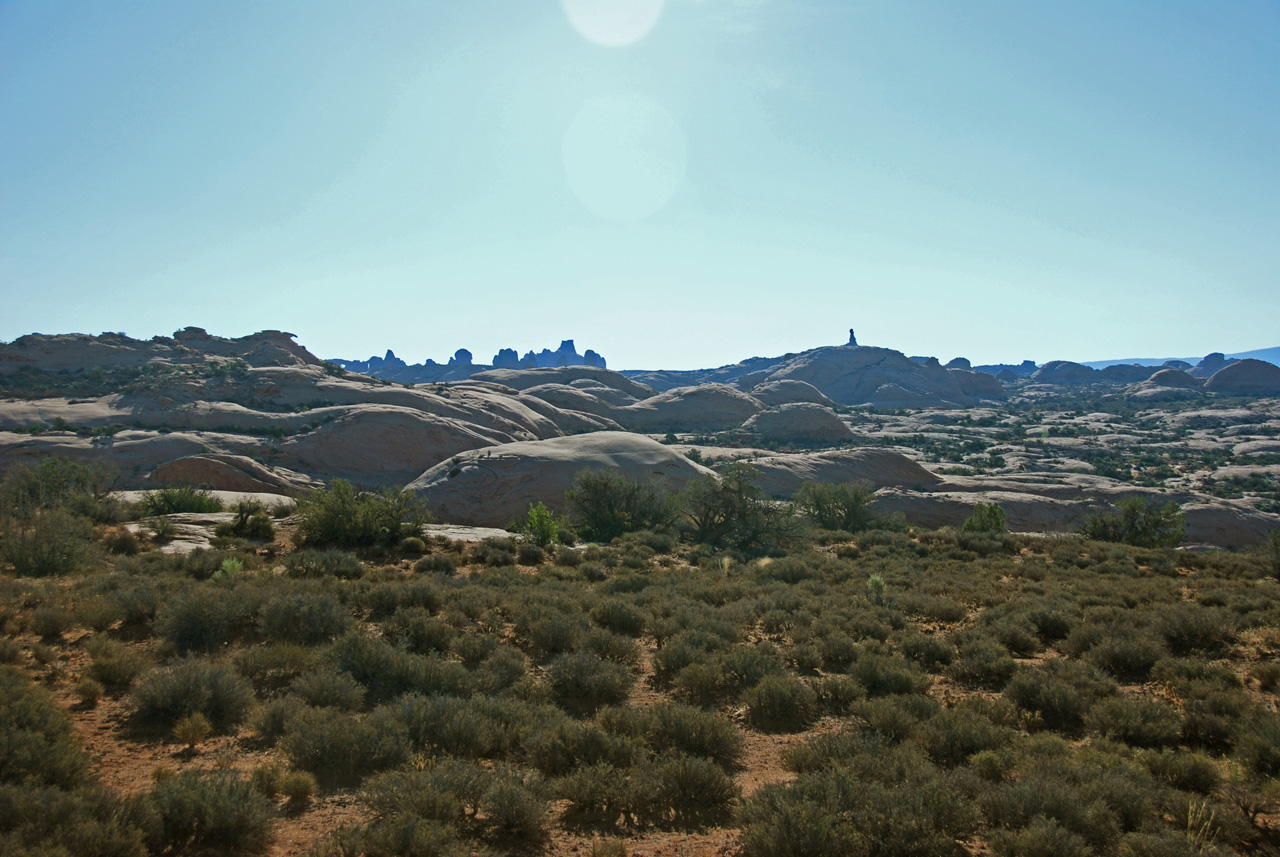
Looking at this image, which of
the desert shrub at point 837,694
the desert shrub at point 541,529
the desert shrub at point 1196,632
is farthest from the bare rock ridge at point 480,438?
the desert shrub at point 1196,632

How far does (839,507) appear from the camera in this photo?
24.8 m

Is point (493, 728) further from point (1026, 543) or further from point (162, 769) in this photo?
point (1026, 543)

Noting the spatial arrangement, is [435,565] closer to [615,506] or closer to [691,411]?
[615,506]

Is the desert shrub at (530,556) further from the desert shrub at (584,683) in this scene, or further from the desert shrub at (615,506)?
the desert shrub at (584,683)

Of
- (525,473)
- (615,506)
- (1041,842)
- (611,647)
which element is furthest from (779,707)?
(525,473)

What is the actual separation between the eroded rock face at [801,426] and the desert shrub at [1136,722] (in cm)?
5923

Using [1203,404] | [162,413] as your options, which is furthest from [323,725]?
[1203,404]

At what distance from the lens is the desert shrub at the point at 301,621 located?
8203mm

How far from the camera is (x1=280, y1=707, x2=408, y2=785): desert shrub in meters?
5.26

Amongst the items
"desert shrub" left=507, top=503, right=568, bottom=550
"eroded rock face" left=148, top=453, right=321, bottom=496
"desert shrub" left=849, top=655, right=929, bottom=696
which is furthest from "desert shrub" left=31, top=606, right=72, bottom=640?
"eroded rock face" left=148, top=453, right=321, bottom=496

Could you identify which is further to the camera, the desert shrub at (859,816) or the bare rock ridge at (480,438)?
the bare rock ridge at (480,438)

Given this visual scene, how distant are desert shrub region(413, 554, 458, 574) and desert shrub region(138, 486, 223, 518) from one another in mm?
8989

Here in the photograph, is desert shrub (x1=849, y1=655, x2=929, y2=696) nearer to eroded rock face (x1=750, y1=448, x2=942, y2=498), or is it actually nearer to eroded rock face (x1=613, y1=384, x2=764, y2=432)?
eroded rock face (x1=750, y1=448, x2=942, y2=498)

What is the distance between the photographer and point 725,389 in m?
85.9
